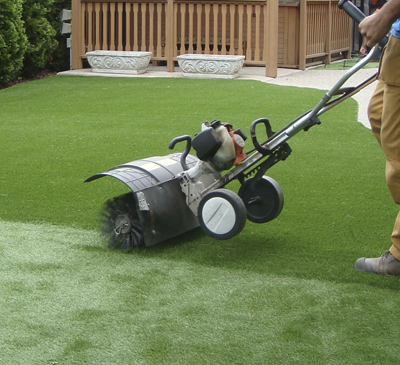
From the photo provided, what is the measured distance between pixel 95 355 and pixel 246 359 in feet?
1.92

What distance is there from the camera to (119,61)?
12.8m

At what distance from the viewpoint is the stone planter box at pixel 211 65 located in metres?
12.2

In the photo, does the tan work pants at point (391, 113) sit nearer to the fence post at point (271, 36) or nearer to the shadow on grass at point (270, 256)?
the shadow on grass at point (270, 256)

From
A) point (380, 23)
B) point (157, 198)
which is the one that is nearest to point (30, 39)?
point (157, 198)

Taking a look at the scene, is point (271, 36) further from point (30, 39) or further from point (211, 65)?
point (30, 39)

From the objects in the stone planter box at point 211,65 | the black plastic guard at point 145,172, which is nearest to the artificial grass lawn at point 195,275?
the black plastic guard at point 145,172

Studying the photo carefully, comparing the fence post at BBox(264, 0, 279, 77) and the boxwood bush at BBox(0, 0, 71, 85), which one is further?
the fence post at BBox(264, 0, 279, 77)

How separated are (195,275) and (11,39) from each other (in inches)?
333

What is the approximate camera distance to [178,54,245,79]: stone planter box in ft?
40.1

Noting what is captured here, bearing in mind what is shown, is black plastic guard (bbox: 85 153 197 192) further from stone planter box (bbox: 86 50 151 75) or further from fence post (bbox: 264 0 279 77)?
stone planter box (bbox: 86 50 151 75)

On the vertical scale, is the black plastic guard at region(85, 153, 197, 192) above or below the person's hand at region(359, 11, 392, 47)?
below

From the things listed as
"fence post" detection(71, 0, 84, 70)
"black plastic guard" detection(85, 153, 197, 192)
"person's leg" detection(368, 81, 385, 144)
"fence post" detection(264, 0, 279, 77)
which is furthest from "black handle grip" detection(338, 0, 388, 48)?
"fence post" detection(71, 0, 84, 70)

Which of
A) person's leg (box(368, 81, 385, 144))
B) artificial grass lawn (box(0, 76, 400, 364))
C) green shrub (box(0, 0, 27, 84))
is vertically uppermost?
green shrub (box(0, 0, 27, 84))

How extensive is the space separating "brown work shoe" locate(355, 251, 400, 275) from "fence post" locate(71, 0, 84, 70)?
1059 centimetres
